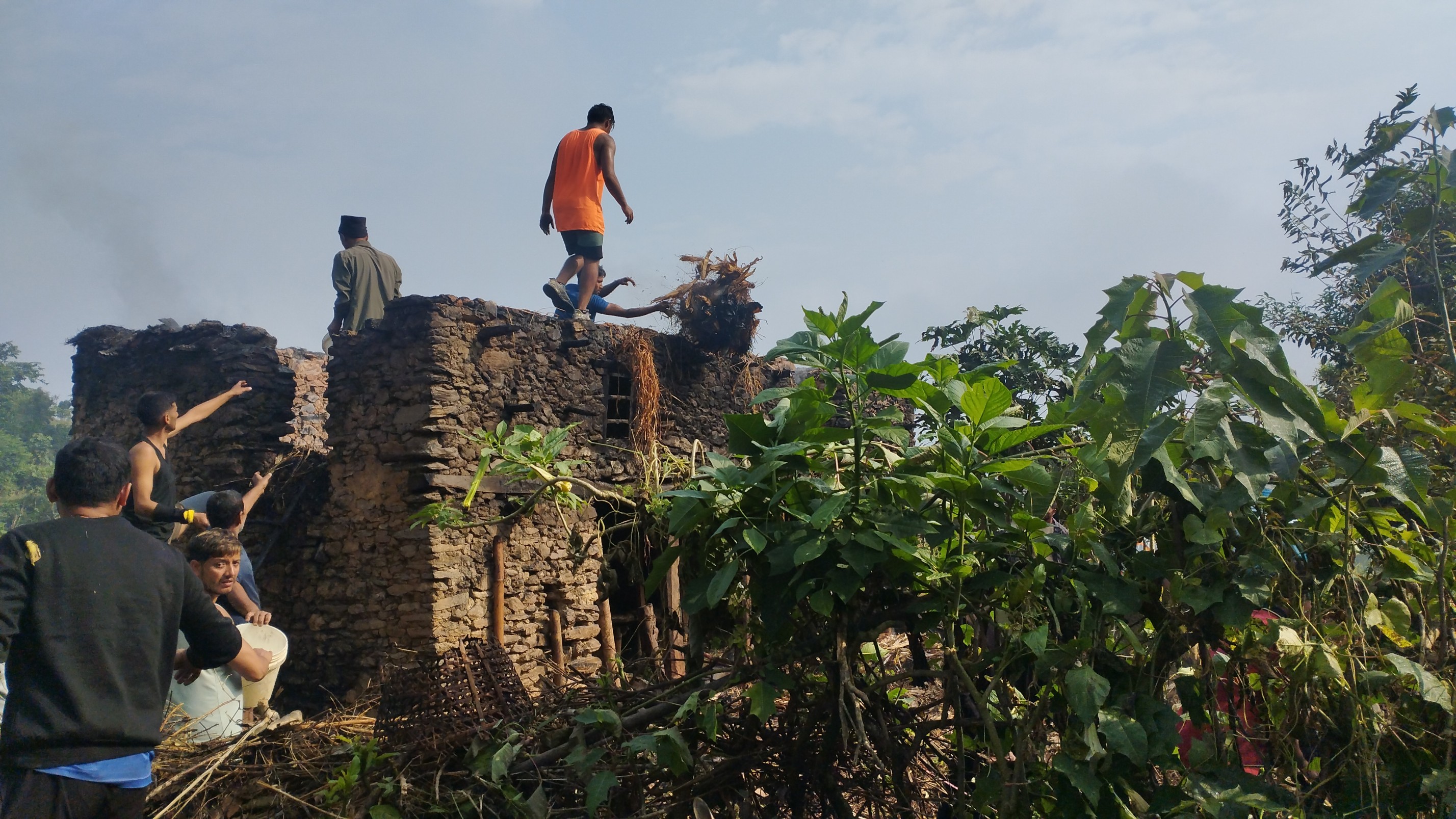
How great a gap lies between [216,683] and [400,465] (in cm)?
320

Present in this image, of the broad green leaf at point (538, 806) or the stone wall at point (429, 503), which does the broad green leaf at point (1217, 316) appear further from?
the stone wall at point (429, 503)

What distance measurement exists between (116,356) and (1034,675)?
843 centimetres

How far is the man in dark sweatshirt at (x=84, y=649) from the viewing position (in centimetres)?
256

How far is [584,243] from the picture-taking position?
8.09m

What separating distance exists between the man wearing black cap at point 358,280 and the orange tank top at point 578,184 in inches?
58.2

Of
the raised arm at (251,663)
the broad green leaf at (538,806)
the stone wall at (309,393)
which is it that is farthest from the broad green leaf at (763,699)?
the stone wall at (309,393)

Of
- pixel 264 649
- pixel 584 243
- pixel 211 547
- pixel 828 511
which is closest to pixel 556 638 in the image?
pixel 584 243

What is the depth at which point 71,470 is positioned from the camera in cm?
279

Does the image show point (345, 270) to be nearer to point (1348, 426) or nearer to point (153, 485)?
point (153, 485)

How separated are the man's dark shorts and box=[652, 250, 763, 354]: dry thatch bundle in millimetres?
808

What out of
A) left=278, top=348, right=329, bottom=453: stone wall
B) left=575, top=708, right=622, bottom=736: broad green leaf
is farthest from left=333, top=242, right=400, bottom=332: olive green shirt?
left=575, top=708, right=622, bottom=736: broad green leaf

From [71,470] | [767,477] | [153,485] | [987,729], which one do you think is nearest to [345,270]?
[153,485]

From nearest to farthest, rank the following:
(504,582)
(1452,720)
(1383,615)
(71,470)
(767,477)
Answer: (1452,720), (1383,615), (767,477), (71,470), (504,582)

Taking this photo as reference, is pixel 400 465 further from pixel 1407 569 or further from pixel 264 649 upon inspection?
pixel 1407 569
